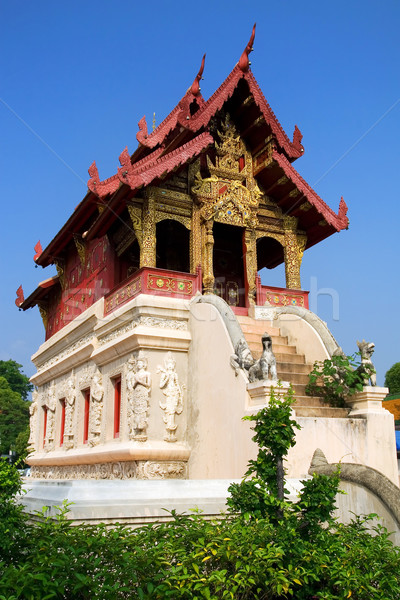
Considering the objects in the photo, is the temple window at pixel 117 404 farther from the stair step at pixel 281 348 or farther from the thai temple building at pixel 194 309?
the stair step at pixel 281 348

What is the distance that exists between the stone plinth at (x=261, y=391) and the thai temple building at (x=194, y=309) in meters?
0.03

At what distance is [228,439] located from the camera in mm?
8266

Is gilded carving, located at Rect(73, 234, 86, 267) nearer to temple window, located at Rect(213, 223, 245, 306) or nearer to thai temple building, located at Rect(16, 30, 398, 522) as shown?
thai temple building, located at Rect(16, 30, 398, 522)

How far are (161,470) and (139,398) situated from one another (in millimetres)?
1238

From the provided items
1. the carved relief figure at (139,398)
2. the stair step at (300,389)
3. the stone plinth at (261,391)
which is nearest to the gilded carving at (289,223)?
the stair step at (300,389)

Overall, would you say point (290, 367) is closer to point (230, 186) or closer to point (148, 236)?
point (148, 236)

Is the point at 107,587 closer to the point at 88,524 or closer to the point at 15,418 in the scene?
the point at 88,524

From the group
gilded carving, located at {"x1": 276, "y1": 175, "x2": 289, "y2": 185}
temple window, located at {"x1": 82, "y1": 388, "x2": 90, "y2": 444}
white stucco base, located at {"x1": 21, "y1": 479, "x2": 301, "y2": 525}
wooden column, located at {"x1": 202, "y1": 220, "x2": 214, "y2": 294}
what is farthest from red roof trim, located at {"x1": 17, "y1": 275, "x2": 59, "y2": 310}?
white stucco base, located at {"x1": 21, "y1": 479, "x2": 301, "y2": 525}

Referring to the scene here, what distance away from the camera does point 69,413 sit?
13.7 meters

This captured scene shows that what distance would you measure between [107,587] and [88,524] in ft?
3.55

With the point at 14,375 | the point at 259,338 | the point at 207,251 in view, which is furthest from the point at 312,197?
the point at 14,375

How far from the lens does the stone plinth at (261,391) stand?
7.30 metres

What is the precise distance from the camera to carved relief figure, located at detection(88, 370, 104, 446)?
37.4ft

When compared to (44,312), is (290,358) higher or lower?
lower
